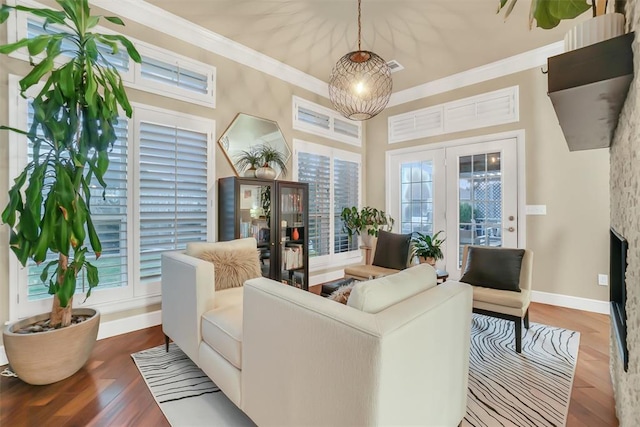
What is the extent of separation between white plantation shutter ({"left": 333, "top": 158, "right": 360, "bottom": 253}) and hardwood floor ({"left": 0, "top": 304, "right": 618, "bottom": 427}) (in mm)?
3108

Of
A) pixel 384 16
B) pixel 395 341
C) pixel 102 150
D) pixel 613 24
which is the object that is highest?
pixel 384 16

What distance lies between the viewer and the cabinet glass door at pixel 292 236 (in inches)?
143

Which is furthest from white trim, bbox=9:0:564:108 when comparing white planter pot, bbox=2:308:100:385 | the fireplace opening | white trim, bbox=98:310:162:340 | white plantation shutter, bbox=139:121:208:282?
the fireplace opening

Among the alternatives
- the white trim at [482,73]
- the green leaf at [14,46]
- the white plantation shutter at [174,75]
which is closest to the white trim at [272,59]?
the white trim at [482,73]

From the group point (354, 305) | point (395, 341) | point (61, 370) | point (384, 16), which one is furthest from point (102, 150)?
point (384, 16)

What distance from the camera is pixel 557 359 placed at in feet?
7.46

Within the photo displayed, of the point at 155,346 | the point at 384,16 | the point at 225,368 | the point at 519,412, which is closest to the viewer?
the point at 225,368

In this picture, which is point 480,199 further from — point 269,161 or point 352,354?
point 352,354

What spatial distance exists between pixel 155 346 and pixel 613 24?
11.0 ft

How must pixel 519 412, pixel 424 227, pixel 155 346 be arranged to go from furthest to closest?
pixel 424 227 → pixel 155 346 → pixel 519 412

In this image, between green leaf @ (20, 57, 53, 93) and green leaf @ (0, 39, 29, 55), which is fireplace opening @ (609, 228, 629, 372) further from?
green leaf @ (0, 39, 29, 55)

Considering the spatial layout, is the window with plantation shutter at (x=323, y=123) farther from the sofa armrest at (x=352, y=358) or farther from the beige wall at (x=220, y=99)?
the sofa armrest at (x=352, y=358)

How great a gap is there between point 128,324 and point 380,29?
3.83 metres

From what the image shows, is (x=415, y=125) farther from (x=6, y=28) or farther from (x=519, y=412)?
(x=6, y=28)
